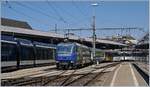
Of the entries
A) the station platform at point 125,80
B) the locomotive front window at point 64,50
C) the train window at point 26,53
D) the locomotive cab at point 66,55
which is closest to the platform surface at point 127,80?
the station platform at point 125,80

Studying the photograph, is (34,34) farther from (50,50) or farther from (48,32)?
(50,50)

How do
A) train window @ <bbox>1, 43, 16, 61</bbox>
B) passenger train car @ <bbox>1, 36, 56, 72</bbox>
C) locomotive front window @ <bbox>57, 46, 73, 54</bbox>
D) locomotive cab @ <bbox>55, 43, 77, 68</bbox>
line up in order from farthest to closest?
locomotive front window @ <bbox>57, 46, 73, 54</bbox> → locomotive cab @ <bbox>55, 43, 77, 68</bbox> → passenger train car @ <bbox>1, 36, 56, 72</bbox> → train window @ <bbox>1, 43, 16, 61</bbox>

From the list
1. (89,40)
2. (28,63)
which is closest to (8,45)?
(28,63)

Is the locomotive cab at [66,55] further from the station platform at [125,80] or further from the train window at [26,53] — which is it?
the station platform at [125,80]

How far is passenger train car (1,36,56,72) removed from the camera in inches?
1222

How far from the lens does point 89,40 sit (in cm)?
9556

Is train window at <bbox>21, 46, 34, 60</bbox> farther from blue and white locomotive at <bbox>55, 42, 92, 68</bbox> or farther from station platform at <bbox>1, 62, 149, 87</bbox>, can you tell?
blue and white locomotive at <bbox>55, 42, 92, 68</bbox>

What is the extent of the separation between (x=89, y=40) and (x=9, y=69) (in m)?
63.3

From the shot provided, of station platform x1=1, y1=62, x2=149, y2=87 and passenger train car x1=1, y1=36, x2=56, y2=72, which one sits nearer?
station platform x1=1, y1=62, x2=149, y2=87

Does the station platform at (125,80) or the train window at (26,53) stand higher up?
the train window at (26,53)

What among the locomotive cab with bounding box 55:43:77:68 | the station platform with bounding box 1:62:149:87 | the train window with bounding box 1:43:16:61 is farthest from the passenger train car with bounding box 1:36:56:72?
the locomotive cab with bounding box 55:43:77:68

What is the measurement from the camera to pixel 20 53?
117ft

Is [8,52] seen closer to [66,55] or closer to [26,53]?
[26,53]

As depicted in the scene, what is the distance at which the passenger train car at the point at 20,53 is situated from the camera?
3105cm
